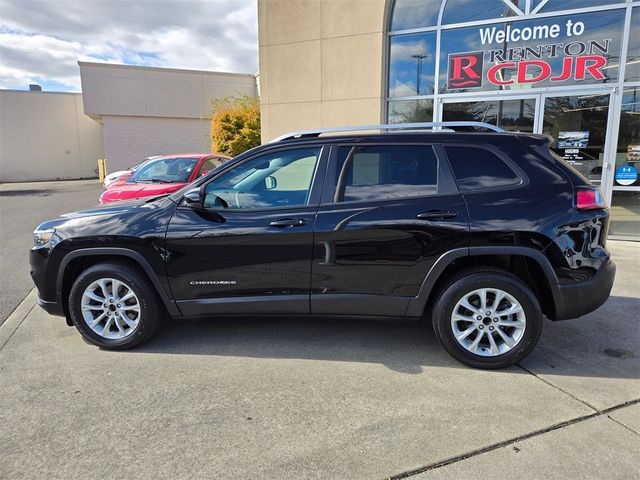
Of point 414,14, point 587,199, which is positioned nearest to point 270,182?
point 587,199

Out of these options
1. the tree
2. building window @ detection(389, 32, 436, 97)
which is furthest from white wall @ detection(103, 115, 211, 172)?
building window @ detection(389, 32, 436, 97)

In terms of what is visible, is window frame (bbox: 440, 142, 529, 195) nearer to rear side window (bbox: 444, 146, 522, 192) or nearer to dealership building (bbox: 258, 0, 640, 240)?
rear side window (bbox: 444, 146, 522, 192)

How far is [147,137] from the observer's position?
25.7 m

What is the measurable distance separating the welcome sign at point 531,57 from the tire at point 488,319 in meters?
6.02

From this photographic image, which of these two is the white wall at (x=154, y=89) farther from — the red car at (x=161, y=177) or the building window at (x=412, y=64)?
the building window at (x=412, y=64)

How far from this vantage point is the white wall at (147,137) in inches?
987

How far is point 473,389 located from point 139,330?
268 cm

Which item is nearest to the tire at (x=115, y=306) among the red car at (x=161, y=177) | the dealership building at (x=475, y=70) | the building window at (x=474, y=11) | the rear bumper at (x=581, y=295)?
the rear bumper at (x=581, y=295)

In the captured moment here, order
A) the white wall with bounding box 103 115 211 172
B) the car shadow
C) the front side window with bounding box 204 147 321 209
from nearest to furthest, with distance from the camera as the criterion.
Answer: the car shadow
the front side window with bounding box 204 147 321 209
the white wall with bounding box 103 115 211 172

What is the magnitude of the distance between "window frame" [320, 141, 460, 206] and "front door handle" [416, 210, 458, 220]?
137 mm

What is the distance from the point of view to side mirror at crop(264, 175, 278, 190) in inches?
147

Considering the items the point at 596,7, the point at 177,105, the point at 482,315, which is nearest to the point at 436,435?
the point at 482,315

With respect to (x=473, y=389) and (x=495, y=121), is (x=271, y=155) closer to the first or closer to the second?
(x=473, y=389)

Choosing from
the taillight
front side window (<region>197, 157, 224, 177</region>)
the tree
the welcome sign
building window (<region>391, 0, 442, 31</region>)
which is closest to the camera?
the taillight
